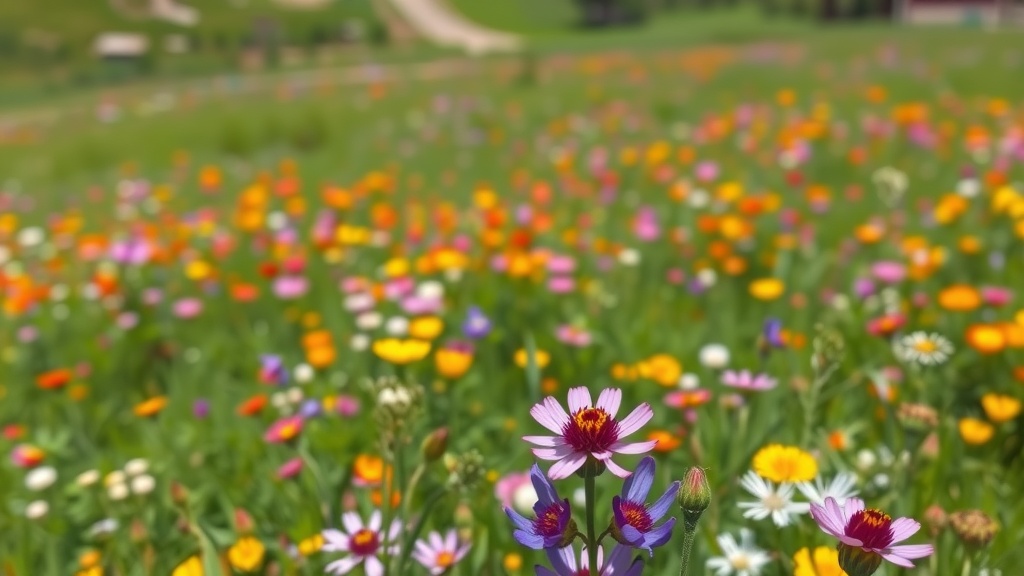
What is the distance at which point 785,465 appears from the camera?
1062 mm

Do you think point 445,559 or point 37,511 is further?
point 37,511

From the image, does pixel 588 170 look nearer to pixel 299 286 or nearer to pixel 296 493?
pixel 299 286

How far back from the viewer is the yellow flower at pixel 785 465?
1040 mm

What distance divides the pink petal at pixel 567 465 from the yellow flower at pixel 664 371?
0.96 m

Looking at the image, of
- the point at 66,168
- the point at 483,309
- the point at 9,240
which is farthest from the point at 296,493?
the point at 66,168

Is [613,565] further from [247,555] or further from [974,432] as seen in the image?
[974,432]

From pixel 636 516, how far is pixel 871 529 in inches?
8.2

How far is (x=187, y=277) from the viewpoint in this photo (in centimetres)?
295

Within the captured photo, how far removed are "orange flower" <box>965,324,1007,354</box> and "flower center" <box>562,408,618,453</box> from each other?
1.29 metres

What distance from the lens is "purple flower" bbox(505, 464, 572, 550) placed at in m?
0.69

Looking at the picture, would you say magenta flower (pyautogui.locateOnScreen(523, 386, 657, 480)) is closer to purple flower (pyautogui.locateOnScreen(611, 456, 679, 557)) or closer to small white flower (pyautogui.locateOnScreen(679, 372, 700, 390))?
purple flower (pyautogui.locateOnScreen(611, 456, 679, 557))

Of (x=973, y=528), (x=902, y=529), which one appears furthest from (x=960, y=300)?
(x=902, y=529)

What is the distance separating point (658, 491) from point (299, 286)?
153cm

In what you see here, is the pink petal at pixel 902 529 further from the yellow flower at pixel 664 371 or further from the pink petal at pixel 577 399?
the yellow flower at pixel 664 371
